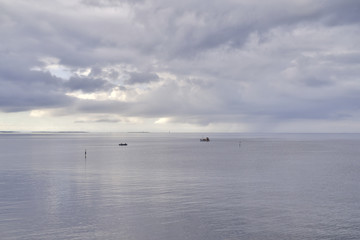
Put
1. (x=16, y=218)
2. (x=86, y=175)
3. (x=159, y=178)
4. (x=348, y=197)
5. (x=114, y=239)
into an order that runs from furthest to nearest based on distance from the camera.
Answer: (x=86, y=175) < (x=159, y=178) < (x=348, y=197) < (x=16, y=218) < (x=114, y=239)

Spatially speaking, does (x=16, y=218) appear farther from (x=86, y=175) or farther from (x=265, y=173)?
(x=265, y=173)

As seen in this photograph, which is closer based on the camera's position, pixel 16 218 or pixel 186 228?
pixel 186 228

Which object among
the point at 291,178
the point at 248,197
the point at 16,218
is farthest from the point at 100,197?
the point at 291,178

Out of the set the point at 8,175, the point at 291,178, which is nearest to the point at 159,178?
the point at 291,178

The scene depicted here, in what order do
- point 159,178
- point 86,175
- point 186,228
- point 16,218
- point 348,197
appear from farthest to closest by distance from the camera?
point 86,175 < point 159,178 < point 348,197 < point 16,218 < point 186,228

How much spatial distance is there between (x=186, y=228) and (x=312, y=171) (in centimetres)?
5925

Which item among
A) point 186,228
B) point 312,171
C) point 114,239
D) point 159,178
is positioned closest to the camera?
point 114,239

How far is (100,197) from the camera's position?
177 feet

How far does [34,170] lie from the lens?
293 feet

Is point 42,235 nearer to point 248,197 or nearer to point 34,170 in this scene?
point 248,197

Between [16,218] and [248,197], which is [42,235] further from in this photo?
[248,197]

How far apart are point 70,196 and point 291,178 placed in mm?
46165

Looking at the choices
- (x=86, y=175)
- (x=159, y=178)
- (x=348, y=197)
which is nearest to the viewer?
(x=348, y=197)

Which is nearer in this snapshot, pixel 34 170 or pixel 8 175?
pixel 8 175
